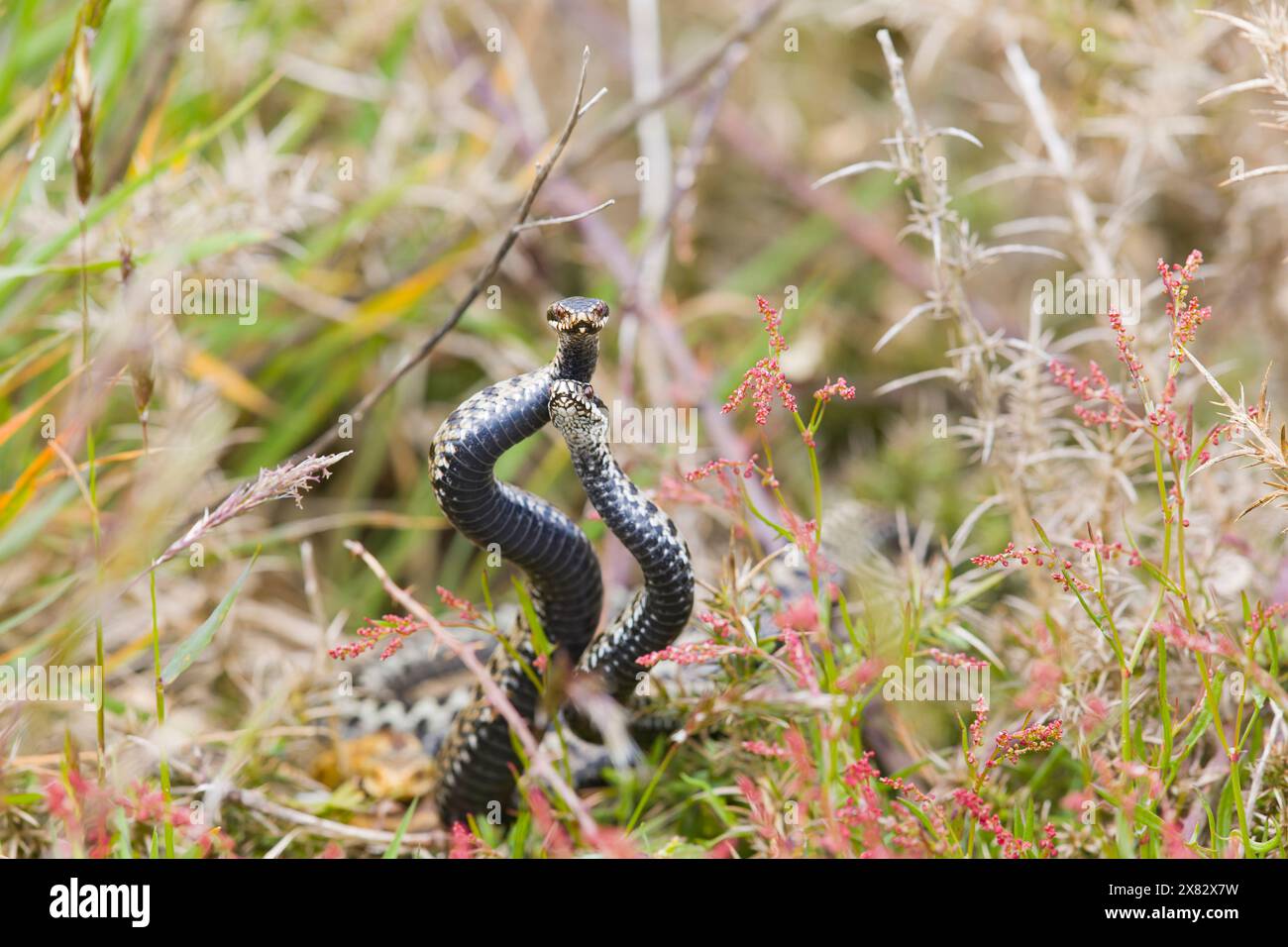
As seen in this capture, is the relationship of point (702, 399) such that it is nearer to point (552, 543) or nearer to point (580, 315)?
point (552, 543)

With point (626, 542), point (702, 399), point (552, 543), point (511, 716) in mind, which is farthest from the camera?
point (702, 399)

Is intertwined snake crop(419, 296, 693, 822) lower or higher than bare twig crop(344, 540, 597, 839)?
higher

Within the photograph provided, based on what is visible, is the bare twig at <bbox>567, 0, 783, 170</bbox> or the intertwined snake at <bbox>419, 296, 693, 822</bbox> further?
the bare twig at <bbox>567, 0, 783, 170</bbox>

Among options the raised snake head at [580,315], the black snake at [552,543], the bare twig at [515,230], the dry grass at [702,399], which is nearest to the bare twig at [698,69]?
the dry grass at [702,399]

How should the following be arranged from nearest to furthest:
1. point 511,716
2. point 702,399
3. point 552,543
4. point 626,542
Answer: point 511,716 → point 626,542 → point 552,543 → point 702,399

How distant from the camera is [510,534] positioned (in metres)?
2.24

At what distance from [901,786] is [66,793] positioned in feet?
5.44

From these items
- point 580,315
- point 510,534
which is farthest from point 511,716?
point 580,315

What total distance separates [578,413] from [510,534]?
1.11 ft

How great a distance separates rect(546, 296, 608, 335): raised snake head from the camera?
1990 mm

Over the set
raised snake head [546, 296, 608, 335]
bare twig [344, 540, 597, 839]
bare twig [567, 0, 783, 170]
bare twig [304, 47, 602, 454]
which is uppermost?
bare twig [567, 0, 783, 170]

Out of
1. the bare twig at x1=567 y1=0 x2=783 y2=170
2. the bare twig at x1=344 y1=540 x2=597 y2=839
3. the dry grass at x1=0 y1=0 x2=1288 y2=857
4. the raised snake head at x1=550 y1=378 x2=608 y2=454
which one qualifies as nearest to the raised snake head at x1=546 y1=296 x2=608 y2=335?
the raised snake head at x1=550 y1=378 x2=608 y2=454

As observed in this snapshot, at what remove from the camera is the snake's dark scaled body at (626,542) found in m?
2.08

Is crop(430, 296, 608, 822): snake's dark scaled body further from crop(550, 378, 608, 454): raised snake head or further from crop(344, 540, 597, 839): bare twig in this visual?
crop(344, 540, 597, 839): bare twig
